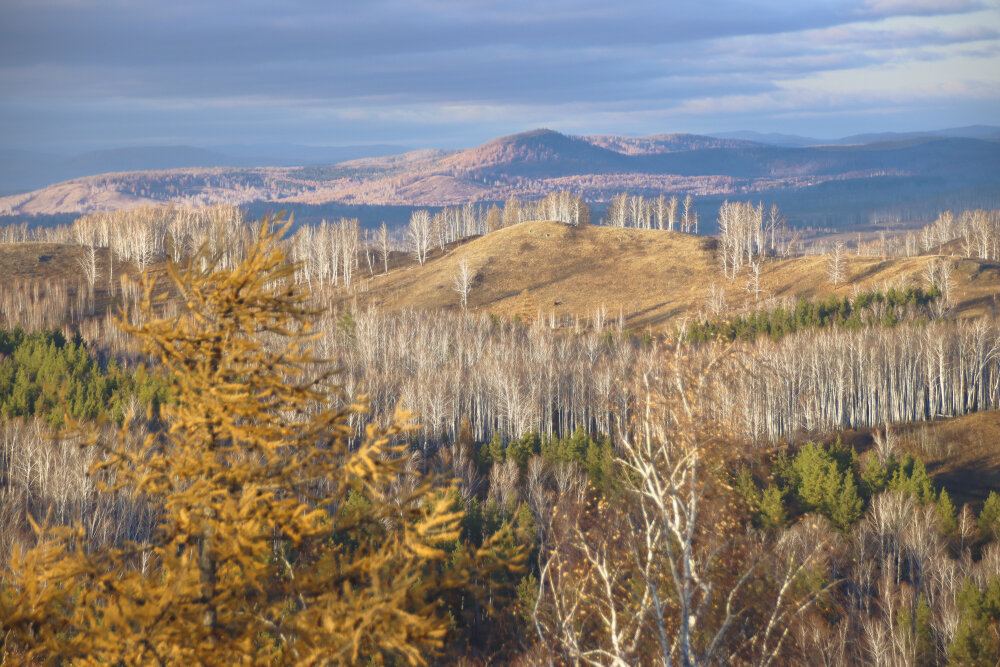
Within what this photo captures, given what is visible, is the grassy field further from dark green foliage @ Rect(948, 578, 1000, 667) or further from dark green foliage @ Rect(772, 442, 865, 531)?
dark green foliage @ Rect(948, 578, 1000, 667)

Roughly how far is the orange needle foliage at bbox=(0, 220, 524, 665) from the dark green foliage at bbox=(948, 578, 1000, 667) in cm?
2017

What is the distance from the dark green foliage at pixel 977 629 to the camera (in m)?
21.4

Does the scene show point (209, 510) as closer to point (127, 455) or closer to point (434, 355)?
point (127, 455)

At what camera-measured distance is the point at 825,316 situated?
84375 millimetres

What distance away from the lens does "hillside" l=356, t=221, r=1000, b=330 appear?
97375mm

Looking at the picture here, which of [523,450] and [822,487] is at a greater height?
[822,487]

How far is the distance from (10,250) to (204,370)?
161 m

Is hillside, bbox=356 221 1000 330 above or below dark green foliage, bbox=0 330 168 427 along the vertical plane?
above

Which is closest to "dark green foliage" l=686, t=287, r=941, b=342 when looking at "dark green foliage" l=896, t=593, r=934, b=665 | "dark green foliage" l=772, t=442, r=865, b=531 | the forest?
the forest

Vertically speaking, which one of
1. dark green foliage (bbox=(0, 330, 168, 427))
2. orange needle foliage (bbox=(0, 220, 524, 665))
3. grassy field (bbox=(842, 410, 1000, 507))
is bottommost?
grassy field (bbox=(842, 410, 1000, 507))

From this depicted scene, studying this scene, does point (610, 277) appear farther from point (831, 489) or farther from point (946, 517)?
point (946, 517)

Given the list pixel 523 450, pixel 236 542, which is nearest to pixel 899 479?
pixel 523 450

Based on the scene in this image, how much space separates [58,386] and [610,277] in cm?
8628

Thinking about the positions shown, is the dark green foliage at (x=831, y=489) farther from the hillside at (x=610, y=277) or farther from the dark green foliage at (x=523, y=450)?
the hillside at (x=610, y=277)
